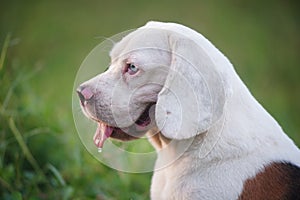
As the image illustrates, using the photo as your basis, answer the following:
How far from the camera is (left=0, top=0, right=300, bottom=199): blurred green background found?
482cm

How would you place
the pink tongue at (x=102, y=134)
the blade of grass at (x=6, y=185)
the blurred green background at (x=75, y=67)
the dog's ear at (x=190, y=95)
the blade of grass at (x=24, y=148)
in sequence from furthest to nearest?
Result: the blurred green background at (x=75, y=67) < the blade of grass at (x=24, y=148) < the blade of grass at (x=6, y=185) < the pink tongue at (x=102, y=134) < the dog's ear at (x=190, y=95)

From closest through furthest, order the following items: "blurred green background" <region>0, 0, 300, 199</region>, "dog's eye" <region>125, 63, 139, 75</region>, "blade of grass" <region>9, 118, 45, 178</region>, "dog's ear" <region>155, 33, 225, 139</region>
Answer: "dog's ear" <region>155, 33, 225, 139</region> < "dog's eye" <region>125, 63, 139, 75</region> < "blade of grass" <region>9, 118, 45, 178</region> < "blurred green background" <region>0, 0, 300, 199</region>

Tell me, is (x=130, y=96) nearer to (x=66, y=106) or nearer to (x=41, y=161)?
→ (x=41, y=161)

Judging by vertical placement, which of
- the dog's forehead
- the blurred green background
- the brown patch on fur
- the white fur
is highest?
the dog's forehead

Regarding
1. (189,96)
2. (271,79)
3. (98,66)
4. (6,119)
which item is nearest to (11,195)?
(6,119)

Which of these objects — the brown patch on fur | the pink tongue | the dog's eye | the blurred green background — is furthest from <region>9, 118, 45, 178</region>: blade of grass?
the brown patch on fur

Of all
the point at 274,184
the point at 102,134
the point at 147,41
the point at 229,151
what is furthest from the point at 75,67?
the point at 274,184

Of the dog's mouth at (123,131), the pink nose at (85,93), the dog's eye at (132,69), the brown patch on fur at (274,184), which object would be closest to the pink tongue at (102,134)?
the dog's mouth at (123,131)

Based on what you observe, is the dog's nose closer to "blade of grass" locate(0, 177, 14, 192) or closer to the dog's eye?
the dog's eye

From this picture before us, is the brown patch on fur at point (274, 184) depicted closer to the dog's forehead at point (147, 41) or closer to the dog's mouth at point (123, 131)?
the dog's mouth at point (123, 131)

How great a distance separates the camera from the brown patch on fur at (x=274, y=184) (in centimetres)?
337

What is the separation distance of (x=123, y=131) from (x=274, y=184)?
0.75 metres

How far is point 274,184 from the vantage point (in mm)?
3396

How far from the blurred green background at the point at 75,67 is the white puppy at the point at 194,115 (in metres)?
1.15
